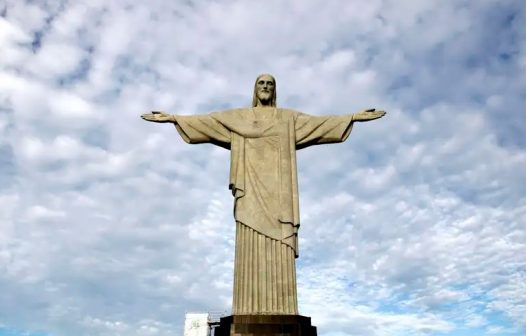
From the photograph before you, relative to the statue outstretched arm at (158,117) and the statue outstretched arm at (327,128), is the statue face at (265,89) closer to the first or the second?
the statue outstretched arm at (327,128)

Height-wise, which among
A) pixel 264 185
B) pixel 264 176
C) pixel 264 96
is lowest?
pixel 264 185

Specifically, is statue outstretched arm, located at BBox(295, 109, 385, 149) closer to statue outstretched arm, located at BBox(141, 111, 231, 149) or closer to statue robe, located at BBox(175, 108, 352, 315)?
statue robe, located at BBox(175, 108, 352, 315)

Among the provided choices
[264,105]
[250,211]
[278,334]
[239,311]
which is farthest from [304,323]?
[264,105]

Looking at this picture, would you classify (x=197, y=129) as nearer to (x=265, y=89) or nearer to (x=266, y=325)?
(x=265, y=89)

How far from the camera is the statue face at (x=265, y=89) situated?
42.8 ft

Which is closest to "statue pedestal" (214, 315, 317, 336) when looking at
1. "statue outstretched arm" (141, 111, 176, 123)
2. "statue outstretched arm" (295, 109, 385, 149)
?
"statue outstretched arm" (295, 109, 385, 149)

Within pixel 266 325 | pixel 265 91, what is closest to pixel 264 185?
pixel 265 91

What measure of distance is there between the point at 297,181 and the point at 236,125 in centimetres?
211

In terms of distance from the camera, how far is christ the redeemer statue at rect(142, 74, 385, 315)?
36.4 ft

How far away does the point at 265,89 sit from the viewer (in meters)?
13.1

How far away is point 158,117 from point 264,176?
314 centimetres

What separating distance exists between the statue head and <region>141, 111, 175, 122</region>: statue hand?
7.31ft

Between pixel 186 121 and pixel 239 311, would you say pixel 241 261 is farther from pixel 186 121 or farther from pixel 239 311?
pixel 186 121

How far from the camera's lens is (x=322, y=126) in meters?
13.0
